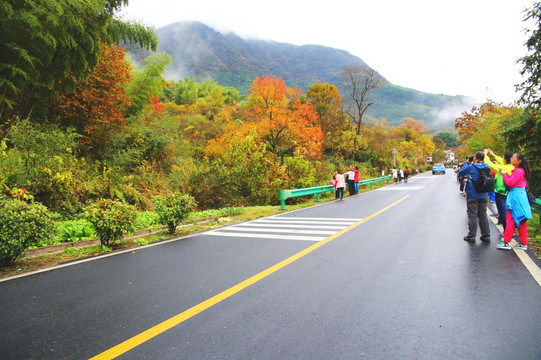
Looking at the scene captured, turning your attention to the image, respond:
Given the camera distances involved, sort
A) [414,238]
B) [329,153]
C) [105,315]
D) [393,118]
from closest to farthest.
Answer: [105,315] < [414,238] < [329,153] < [393,118]

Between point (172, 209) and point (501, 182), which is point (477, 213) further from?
point (172, 209)

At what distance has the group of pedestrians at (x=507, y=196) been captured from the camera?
5.85m

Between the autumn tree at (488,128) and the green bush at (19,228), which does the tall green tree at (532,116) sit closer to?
the autumn tree at (488,128)

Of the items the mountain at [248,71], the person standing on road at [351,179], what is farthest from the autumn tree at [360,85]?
the mountain at [248,71]

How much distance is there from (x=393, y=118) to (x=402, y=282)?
149983 millimetres

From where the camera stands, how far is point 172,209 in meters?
8.14

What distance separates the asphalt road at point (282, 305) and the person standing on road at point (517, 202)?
532 mm

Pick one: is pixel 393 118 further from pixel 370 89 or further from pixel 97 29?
pixel 97 29

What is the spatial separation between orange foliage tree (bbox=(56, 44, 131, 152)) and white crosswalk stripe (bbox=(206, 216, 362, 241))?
999 cm

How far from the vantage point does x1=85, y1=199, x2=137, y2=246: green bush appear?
646 centimetres

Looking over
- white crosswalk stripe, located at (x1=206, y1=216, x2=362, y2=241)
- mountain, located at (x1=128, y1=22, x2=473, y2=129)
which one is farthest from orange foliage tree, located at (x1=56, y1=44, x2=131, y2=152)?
mountain, located at (x1=128, y1=22, x2=473, y2=129)

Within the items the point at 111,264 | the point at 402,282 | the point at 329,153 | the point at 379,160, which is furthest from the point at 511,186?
the point at 379,160

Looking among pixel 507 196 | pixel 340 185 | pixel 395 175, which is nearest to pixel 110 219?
pixel 507 196

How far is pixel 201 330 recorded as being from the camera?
3.04m
